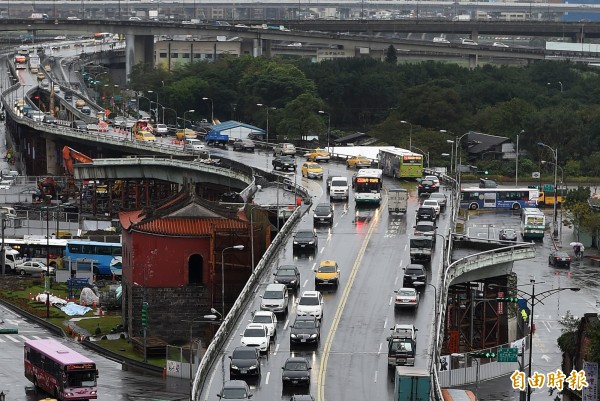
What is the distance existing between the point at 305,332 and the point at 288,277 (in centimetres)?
1297

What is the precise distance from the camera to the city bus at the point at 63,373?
250ft

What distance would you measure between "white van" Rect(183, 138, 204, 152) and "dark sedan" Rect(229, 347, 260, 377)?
97.8 m

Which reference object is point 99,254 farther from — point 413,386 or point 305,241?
point 413,386

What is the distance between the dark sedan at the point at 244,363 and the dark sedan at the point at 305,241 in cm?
2899

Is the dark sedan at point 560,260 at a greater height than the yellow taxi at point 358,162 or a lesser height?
lesser

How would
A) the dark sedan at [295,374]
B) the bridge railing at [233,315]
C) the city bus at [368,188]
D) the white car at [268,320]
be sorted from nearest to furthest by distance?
the dark sedan at [295,374]
the bridge railing at [233,315]
the white car at [268,320]
the city bus at [368,188]

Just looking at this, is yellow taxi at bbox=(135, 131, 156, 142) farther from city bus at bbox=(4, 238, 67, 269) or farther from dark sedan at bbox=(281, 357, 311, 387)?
dark sedan at bbox=(281, 357, 311, 387)

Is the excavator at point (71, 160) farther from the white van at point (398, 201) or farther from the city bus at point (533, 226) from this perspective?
the white van at point (398, 201)

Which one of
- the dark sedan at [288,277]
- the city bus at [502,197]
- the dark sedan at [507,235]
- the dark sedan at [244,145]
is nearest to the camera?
the dark sedan at [288,277]

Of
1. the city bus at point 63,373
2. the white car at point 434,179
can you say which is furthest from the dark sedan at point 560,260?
the city bus at point 63,373

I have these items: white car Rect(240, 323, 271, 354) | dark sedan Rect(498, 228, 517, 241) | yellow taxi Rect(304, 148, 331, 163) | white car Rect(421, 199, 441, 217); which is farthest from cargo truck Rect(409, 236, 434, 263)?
yellow taxi Rect(304, 148, 331, 163)

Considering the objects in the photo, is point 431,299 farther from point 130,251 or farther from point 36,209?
point 36,209

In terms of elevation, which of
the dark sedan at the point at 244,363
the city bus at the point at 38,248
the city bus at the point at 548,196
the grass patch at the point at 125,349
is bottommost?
the city bus at the point at 548,196

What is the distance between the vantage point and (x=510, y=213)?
16588 centimetres
